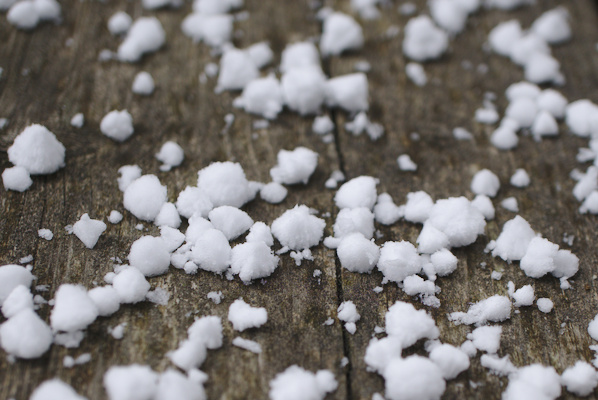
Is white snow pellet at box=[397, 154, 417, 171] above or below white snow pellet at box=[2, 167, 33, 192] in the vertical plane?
below

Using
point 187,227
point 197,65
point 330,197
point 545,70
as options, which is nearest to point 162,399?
point 187,227

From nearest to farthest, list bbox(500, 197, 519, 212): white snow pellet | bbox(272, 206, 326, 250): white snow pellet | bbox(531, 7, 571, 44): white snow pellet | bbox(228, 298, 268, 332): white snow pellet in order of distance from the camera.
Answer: bbox(228, 298, 268, 332): white snow pellet, bbox(272, 206, 326, 250): white snow pellet, bbox(500, 197, 519, 212): white snow pellet, bbox(531, 7, 571, 44): white snow pellet

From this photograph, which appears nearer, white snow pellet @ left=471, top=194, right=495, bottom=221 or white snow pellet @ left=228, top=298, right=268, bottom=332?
white snow pellet @ left=228, top=298, right=268, bottom=332

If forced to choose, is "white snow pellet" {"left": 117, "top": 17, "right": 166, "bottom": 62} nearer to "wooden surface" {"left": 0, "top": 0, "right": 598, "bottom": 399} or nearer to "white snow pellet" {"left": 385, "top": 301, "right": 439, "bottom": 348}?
"wooden surface" {"left": 0, "top": 0, "right": 598, "bottom": 399}

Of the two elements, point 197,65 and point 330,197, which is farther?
point 197,65

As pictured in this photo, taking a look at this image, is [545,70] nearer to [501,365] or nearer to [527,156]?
[527,156]

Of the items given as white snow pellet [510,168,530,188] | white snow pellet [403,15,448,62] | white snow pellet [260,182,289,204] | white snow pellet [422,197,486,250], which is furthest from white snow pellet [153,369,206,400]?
white snow pellet [403,15,448,62]

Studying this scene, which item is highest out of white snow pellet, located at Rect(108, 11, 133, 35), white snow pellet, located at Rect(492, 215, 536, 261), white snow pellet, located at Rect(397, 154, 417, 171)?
white snow pellet, located at Rect(108, 11, 133, 35)

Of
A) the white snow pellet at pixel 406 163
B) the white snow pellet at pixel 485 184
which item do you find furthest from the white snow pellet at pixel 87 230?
the white snow pellet at pixel 485 184
